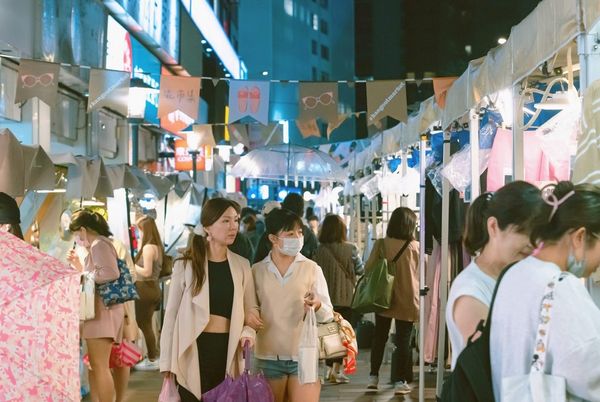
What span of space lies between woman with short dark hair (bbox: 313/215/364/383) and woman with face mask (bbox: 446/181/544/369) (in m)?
7.78

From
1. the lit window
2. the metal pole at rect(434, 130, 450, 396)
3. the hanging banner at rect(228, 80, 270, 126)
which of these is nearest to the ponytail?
the metal pole at rect(434, 130, 450, 396)

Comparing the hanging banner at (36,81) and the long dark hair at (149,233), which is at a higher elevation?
the hanging banner at (36,81)

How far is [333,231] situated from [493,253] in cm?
799

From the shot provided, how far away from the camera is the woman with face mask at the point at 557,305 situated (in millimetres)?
2873

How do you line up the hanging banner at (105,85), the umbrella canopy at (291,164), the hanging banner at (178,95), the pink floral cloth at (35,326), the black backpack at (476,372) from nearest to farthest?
the black backpack at (476,372), the pink floral cloth at (35,326), the hanging banner at (105,85), the hanging banner at (178,95), the umbrella canopy at (291,164)

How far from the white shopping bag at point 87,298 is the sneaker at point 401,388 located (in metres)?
4.36

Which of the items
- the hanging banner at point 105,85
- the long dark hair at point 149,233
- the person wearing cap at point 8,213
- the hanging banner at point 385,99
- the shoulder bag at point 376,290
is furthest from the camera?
the long dark hair at point 149,233

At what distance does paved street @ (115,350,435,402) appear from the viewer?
10.8 m

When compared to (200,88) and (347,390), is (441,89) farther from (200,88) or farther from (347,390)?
(200,88)

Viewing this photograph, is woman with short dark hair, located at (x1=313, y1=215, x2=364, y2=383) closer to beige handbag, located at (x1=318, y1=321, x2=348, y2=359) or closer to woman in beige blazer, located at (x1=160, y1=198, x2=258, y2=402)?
beige handbag, located at (x1=318, y1=321, x2=348, y2=359)

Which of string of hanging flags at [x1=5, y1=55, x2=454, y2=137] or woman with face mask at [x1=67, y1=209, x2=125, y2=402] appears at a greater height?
string of hanging flags at [x1=5, y1=55, x2=454, y2=137]

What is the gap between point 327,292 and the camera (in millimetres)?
6559

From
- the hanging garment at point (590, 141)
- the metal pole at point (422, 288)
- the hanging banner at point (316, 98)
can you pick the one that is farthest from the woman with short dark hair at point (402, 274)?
the hanging garment at point (590, 141)

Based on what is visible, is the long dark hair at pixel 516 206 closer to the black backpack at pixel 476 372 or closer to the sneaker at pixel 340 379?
the black backpack at pixel 476 372
